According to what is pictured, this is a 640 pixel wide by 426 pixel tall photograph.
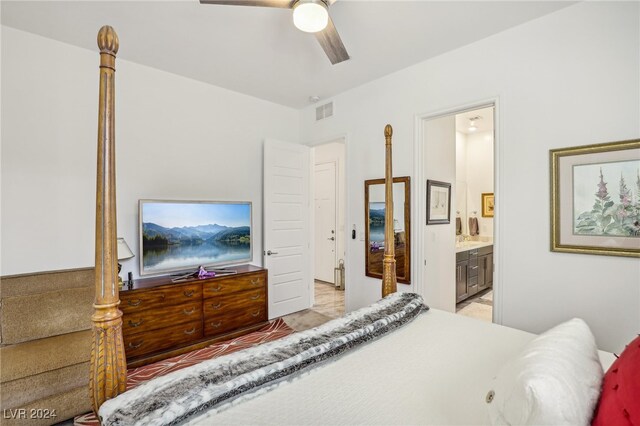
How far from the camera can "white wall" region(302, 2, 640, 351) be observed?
1.93 m

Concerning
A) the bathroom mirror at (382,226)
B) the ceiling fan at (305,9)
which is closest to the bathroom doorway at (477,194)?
the bathroom mirror at (382,226)

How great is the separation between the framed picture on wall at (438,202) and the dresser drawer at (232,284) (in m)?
1.94

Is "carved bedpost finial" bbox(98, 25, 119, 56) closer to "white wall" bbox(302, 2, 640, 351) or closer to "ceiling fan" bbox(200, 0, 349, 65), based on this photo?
"ceiling fan" bbox(200, 0, 349, 65)

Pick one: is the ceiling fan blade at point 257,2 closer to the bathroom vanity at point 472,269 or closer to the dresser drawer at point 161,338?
the dresser drawer at point 161,338

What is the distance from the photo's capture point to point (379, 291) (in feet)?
10.7

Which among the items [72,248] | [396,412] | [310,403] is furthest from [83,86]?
[396,412]

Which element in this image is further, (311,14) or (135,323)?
(135,323)

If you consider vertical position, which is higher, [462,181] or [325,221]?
[462,181]

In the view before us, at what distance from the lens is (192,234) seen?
3.08 m

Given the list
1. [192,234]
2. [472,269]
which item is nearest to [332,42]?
[192,234]

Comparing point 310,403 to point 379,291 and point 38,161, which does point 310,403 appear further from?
point 38,161

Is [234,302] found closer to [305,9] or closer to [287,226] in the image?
[287,226]

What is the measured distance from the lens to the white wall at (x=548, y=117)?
1933 millimetres

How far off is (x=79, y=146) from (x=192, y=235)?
4.06 feet
